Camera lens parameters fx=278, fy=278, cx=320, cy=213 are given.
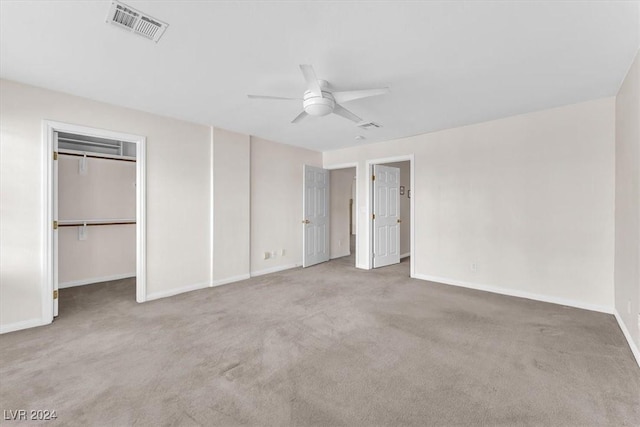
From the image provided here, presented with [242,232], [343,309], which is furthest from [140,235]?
[343,309]

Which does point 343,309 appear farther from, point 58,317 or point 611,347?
point 58,317

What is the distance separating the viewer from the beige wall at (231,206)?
439 cm

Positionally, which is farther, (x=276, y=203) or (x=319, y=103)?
(x=276, y=203)

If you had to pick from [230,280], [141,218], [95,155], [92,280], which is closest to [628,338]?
[230,280]

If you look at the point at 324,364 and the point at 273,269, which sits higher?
the point at 273,269

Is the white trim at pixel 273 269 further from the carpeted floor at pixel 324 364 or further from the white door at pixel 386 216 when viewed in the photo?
the white door at pixel 386 216

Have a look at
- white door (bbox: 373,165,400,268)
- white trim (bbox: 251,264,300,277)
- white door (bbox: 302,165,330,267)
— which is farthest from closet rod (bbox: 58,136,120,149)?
white door (bbox: 373,165,400,268)

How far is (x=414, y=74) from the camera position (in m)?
2.61

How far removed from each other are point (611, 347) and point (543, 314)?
2.48 ft

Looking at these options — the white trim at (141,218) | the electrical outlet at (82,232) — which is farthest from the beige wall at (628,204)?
the electrical outlet at (82,232)

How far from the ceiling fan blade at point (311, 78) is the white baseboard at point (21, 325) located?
3.68 meters

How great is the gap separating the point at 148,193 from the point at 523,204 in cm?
504

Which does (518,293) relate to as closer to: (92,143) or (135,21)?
(135,21)

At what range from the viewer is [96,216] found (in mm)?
4602
